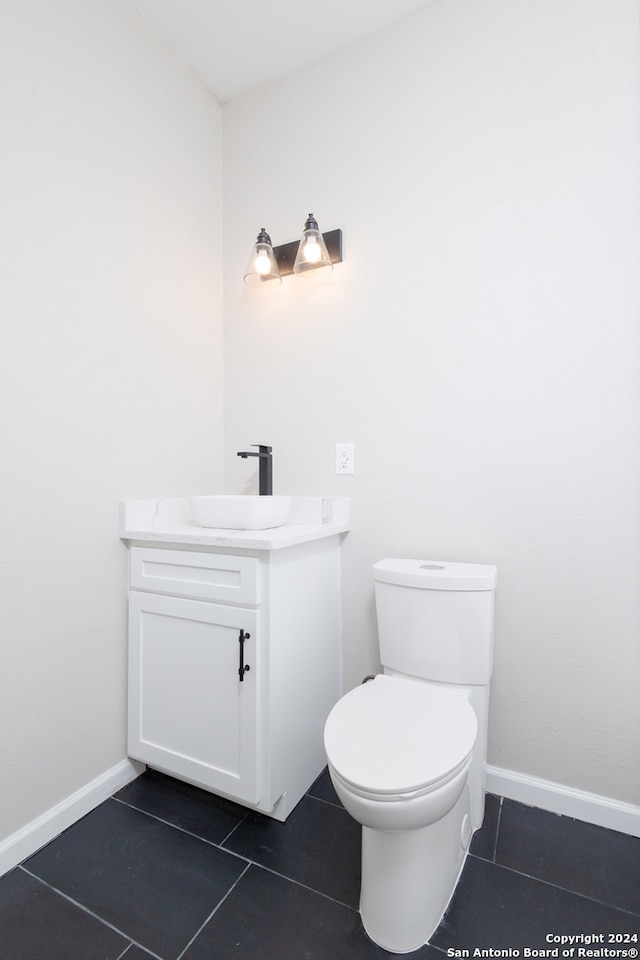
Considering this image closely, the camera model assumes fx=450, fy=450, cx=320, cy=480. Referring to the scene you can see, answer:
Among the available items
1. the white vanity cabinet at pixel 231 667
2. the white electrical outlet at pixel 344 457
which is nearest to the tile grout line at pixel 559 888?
the white vanity cabinet at pixel 231 667

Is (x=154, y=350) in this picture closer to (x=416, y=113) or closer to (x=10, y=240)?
(x=10, y=240)

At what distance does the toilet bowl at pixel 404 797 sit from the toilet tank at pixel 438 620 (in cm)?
15

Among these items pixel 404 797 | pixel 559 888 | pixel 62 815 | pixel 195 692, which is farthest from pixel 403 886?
pixel 62 815

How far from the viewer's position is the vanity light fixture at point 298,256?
5.33 feet

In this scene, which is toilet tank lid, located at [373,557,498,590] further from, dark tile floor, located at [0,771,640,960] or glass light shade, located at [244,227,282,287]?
glass light shade, located at [244,227,282,287]

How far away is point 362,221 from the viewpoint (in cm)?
169

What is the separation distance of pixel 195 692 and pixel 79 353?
1096 millimetres

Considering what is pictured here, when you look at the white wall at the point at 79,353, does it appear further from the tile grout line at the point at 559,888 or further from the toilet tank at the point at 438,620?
the tile grout line at the point at 559,888

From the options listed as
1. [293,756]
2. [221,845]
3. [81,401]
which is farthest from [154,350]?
[221,845]

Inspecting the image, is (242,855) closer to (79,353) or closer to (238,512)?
(238,512)

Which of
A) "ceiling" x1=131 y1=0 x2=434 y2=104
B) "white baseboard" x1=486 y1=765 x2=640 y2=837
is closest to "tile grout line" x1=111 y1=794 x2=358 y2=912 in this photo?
"white baseboard" x1=486 y1=765 x2=640 y2=837

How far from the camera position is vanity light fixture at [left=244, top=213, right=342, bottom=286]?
1.62m

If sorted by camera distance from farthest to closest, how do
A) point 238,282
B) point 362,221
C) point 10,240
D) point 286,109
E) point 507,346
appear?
1. point 238,282
2. point 286,109
3. point 362,221
4. point 507,346
5. point 10,240

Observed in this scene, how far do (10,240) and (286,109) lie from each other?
128 centimetres
